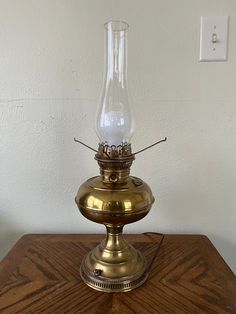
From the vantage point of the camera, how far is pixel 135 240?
734 mm

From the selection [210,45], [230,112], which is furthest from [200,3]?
[230,112]

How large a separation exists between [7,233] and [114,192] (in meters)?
0.43

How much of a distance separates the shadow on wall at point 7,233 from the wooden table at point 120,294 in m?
0.10

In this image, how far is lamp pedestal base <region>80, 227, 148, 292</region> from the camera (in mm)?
547

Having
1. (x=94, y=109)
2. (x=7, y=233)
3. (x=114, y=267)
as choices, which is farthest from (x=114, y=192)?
(x=7, y=233)

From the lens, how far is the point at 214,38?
0.71m

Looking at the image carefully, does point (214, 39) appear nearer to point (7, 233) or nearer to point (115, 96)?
point (115, 96)

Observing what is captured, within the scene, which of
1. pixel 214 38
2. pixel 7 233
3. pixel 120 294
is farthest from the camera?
pixel 7 233

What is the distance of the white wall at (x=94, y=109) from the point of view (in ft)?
2.33

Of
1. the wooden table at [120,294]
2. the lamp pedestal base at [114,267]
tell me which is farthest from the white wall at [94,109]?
the lamp pedestal base at [114,267]

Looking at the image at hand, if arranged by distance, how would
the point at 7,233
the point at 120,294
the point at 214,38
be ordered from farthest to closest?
1. the point at 7,233
2. the point at 214,38
3. the point at 120,294

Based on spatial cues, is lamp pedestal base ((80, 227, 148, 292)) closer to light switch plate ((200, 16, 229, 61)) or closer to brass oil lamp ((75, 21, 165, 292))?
brass oil lamp ((75, 21, 165, 292))

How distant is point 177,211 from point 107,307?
363 millimetres

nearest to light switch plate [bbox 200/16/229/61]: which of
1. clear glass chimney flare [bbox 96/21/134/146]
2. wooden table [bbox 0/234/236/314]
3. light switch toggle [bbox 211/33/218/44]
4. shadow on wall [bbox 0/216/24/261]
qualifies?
light switch toggle [bbox 211/33/218/44]
